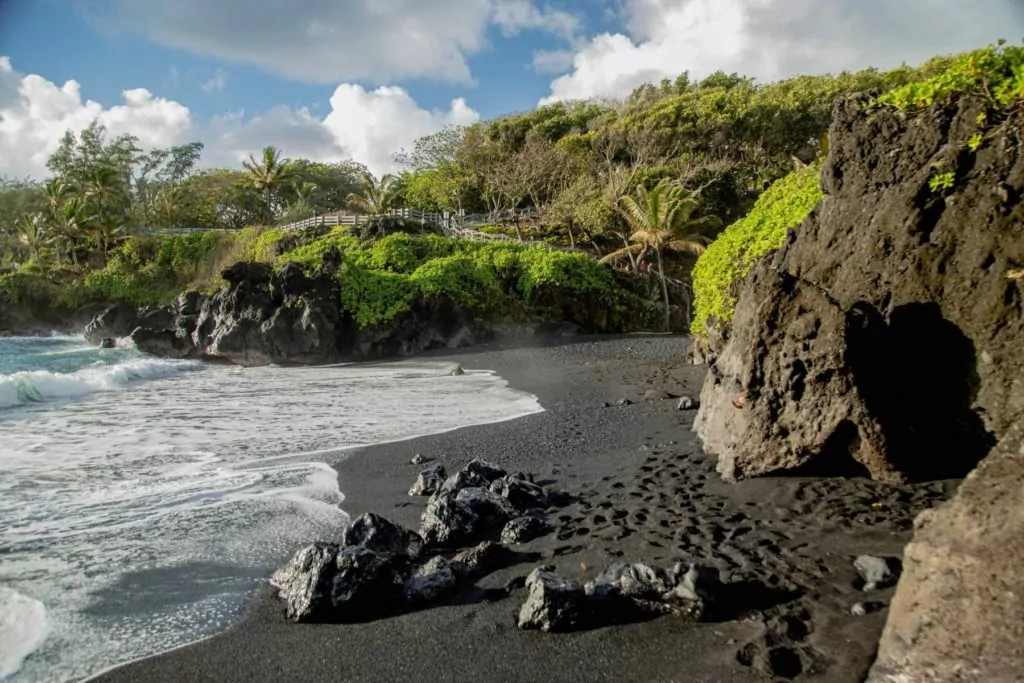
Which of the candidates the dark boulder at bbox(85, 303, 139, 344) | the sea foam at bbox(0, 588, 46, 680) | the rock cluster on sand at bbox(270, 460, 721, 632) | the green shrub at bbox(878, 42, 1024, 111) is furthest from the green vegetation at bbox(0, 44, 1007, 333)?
the sea foam at bbox(0, 588, 46, 680)

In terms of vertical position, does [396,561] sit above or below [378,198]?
below

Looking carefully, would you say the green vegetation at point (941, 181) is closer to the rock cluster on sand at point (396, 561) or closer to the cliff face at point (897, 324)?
the cliff face at point (897, 324)

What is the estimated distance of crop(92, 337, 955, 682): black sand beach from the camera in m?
3.04

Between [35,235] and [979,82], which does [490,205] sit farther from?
[979,82]

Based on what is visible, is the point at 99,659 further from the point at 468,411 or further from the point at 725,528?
the point at 468,411

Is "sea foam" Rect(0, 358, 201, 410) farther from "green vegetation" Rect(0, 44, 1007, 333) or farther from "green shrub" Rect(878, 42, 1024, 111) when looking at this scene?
"green shrub" Rect(878, 42, 1024, 111)

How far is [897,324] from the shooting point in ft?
16.1

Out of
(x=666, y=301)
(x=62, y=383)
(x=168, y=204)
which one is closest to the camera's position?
(x=62, y=383)

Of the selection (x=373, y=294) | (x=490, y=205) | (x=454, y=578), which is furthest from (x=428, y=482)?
(x=490, y=205)

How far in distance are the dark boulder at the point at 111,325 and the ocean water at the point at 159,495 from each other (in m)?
16.8

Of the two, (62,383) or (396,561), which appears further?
(62,383)

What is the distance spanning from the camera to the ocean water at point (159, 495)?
3.81 metres

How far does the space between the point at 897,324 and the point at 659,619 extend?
10.9 ft

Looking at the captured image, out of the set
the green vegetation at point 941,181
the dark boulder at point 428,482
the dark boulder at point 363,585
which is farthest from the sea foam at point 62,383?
the green vegetation at point 941,181
